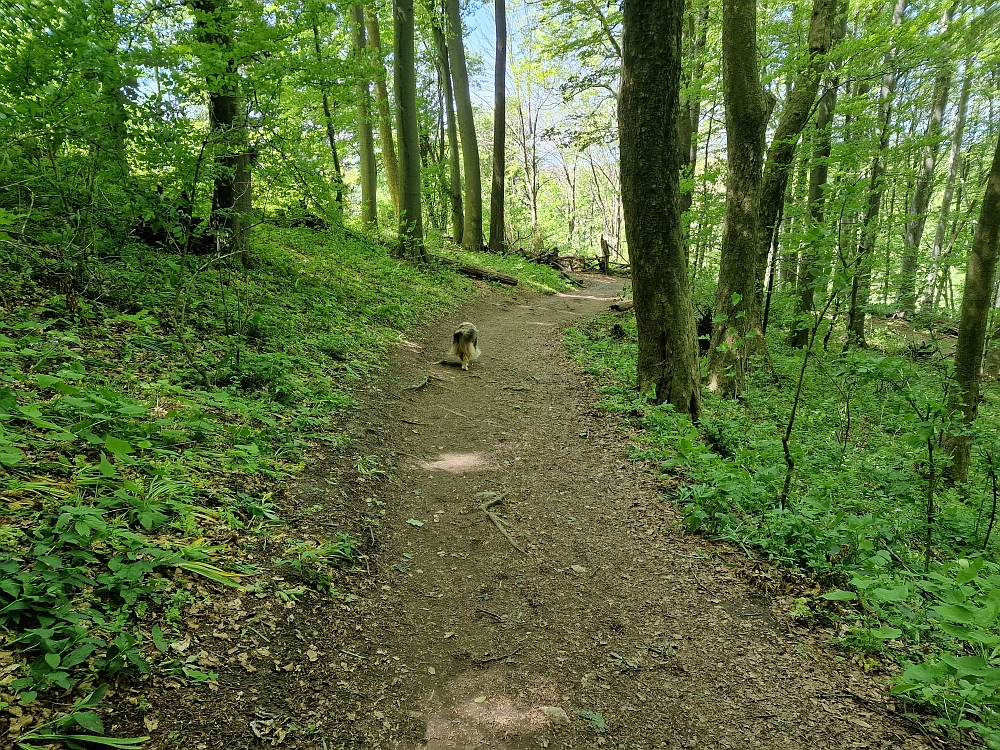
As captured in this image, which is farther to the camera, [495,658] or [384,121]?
[384,121]

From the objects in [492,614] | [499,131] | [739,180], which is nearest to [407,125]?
[499,131]

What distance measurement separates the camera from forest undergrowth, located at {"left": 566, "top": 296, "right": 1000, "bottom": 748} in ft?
7.57

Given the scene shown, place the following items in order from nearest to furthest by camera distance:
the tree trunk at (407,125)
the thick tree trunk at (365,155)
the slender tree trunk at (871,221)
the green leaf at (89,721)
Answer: the green leaf at (89,721)
the slender tree trunk at (871,221)
the tree trunk at (407,125)
the thick tree trunk at (365,155)

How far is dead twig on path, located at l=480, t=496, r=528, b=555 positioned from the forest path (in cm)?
4

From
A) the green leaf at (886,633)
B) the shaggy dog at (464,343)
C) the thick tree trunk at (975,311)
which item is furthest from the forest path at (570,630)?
the thick tree trunk at (975,311)

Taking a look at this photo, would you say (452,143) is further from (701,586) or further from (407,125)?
(701,586)

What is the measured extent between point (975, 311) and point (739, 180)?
3.42 meters

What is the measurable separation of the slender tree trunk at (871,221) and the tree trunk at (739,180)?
58.2 inches

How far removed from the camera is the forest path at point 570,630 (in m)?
2.37

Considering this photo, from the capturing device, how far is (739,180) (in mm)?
7410

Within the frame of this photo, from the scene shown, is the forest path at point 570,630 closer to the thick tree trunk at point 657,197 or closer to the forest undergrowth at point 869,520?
the forest undergrowth at point 869,520

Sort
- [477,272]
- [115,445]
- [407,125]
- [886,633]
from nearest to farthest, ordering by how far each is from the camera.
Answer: [115,445] < [886,633] < [407,125] < [477,272]

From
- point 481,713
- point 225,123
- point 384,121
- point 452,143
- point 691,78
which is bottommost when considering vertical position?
point 481,713

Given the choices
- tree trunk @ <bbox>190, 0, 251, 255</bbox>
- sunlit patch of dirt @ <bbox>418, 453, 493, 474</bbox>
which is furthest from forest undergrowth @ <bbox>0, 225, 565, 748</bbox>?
sunlit patch of dirt @ <bbox>418, 453, 493, 474</bbox>
